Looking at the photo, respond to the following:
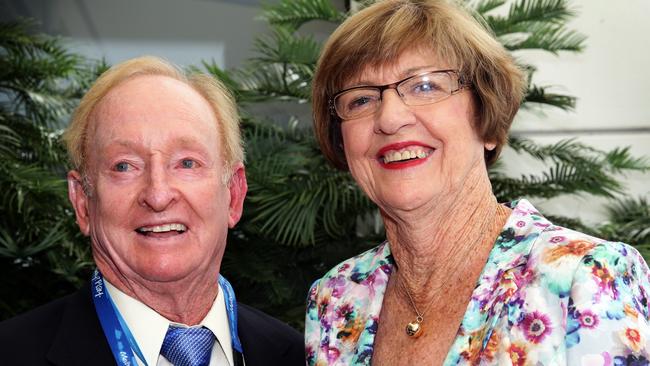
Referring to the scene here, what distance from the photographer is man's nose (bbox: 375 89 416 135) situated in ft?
8.39

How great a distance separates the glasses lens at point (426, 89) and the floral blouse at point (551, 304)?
39cm

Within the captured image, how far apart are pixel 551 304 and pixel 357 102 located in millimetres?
822

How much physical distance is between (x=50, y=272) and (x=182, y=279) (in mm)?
1805

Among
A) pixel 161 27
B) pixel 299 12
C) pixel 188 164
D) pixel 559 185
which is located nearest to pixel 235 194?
pixel 188 164

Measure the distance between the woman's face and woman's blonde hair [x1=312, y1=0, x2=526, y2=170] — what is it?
1.2 inches

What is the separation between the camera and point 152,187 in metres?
2.58

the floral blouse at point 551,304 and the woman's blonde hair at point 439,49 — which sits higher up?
the woman's blonde hair at point 439,49

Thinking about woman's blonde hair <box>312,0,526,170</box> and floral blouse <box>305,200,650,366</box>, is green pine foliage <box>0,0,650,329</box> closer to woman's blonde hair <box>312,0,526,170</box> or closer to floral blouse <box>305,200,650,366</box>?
woman's blonde hair <box>312,0,526,170</box>

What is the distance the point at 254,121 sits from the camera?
408 centimetres

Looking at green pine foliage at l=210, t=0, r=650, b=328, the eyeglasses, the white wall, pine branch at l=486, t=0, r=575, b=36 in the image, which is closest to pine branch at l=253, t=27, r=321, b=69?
green pine foliage at l=210, t=0, r=650, b=328

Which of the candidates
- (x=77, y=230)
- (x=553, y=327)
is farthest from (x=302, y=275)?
(x=553, y=327)

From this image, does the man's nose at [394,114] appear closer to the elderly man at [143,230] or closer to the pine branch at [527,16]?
the elderly man at [143,230]

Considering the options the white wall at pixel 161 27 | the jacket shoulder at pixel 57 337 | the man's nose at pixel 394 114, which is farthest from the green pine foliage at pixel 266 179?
the white wall at pixel 161 27

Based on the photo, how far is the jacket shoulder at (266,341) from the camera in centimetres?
289
